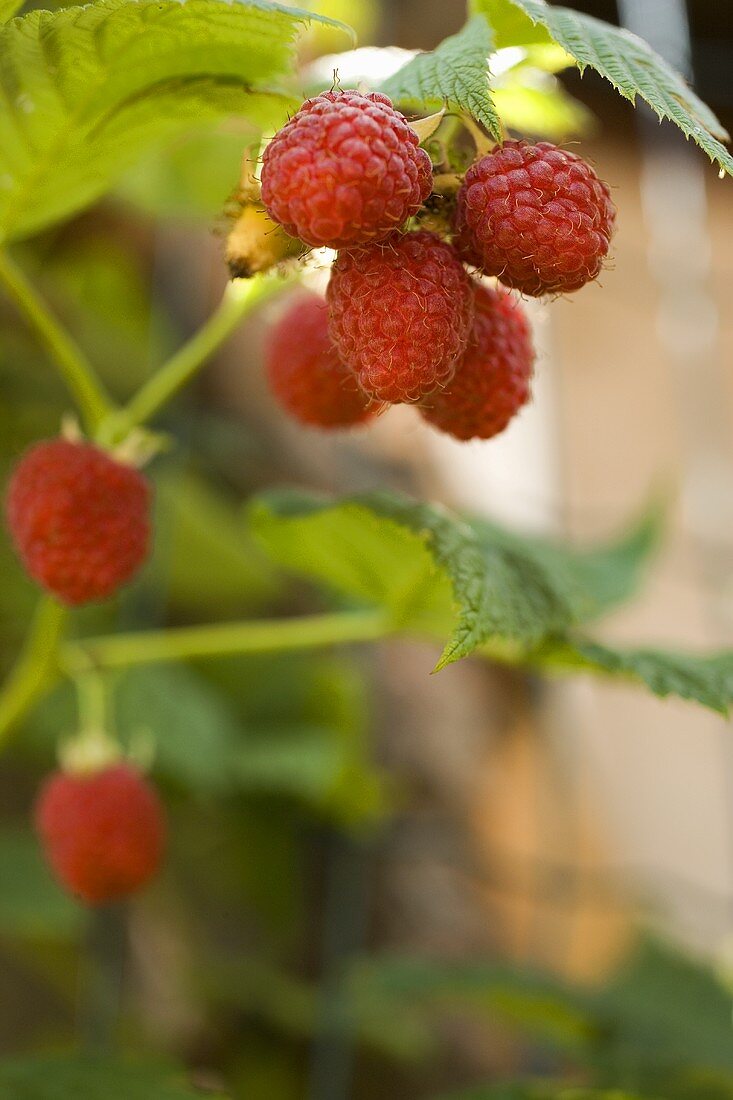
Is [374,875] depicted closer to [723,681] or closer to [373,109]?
[723,681]

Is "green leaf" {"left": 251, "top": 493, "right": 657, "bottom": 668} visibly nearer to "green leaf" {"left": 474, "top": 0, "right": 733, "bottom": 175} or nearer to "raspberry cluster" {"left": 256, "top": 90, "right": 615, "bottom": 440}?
"raspberry cluster" {"left": 256, "top": 90, "right": 615, "bottom": 440}

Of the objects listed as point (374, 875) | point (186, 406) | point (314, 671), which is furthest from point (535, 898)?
point (186, 406)

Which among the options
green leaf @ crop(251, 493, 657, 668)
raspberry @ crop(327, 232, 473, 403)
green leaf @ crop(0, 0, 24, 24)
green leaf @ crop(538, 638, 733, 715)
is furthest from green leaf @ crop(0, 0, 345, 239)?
green leaf @ crop(538, 638, 733, 715)

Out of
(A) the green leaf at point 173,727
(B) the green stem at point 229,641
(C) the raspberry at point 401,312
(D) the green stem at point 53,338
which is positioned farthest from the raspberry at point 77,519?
(A) the green leaf at point 173,727

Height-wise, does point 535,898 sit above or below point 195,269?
below

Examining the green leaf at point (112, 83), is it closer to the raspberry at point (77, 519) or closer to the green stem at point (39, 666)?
the raspberry at point (77, 519)
